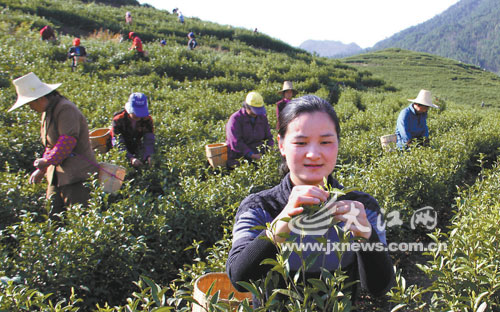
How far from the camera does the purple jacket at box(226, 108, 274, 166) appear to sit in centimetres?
516

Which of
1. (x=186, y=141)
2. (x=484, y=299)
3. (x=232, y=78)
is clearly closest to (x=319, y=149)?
(x=484, y=299)

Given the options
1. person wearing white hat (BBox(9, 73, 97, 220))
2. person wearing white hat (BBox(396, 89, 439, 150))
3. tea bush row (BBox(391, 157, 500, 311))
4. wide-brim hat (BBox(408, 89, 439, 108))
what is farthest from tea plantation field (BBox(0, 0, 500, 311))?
wide-brim hat (BBox(408, 89, 439, 108))

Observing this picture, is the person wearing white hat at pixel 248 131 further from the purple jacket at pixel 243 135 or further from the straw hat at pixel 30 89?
the straw hat at pixel 30 89

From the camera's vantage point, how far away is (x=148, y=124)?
4797 millimetres

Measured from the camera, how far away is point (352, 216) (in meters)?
1.03

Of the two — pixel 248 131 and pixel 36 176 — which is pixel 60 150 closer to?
pixel 36 176

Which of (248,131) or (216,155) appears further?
(248,131)

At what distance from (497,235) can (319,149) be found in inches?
61.9

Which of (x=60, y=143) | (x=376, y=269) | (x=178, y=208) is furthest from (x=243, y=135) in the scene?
(x=376, y=269)

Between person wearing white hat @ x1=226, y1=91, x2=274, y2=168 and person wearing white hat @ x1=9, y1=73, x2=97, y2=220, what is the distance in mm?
2121

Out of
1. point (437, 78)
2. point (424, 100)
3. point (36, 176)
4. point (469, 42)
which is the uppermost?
point (469, 42)

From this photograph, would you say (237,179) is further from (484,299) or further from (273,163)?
(484,299)

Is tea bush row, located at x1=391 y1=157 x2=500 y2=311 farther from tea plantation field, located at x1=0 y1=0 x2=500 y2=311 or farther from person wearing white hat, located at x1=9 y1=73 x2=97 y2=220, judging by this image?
person wearing white hat, located at x1=9 y1=73 x2=97 y2=220

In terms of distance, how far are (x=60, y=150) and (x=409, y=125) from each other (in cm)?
518
